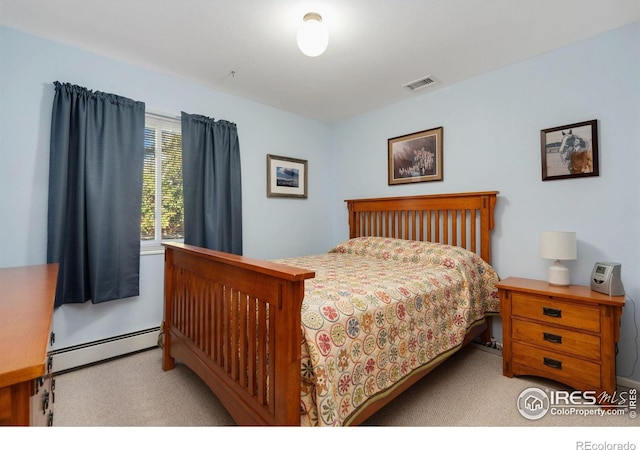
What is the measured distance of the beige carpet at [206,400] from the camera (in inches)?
64.8

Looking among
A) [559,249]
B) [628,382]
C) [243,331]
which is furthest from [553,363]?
[243,331]

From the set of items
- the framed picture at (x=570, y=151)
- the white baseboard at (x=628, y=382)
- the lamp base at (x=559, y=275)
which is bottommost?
the white baseboard at (x=628, y=382)

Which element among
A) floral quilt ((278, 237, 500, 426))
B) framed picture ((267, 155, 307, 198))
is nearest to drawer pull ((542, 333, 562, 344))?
floral quilt ((278, 237, 500, 426))

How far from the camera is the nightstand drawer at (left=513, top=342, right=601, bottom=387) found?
5.85ft

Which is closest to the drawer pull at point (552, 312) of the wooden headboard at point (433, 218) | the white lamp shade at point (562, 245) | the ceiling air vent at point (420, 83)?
the white lamp shade at point (562, 245)

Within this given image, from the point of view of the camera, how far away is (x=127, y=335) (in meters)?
2.49

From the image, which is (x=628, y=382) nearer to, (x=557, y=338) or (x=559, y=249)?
(x=557, y=338)

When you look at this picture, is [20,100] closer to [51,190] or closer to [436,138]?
[51,190]

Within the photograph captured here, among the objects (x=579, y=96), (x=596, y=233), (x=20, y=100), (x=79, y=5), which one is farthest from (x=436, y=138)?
(x=20, y=100)

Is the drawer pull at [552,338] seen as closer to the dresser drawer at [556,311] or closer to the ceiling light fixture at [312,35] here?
the dresser drawer at [556,311]

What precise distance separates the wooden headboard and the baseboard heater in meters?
2.32

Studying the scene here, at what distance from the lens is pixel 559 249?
2006mm

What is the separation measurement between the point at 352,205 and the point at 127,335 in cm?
259

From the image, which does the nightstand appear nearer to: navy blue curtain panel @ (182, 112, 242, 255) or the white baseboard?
the white baseboard
